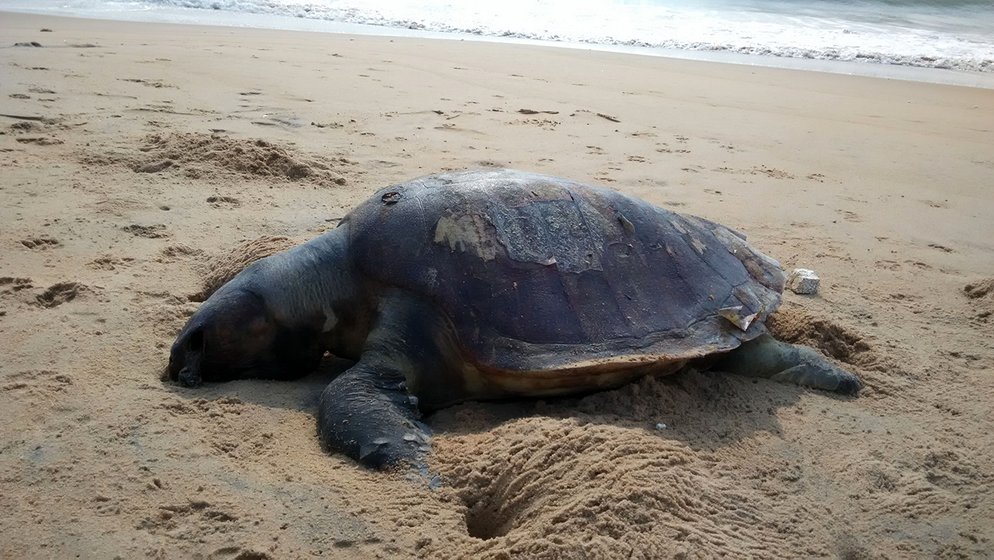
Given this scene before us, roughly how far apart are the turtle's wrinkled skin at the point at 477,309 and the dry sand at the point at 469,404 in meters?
0.13

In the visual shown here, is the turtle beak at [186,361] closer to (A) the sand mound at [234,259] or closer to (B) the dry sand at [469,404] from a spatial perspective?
(B) the dry sand at [469,404]

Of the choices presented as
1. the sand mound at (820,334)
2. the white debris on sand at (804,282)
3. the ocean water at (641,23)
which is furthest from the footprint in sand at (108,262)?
the ocean water at (641,23)

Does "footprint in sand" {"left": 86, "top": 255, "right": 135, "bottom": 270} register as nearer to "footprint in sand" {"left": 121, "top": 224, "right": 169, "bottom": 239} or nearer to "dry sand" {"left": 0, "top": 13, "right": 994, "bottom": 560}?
"dry sand" {"left": 0, "top": 13, "right": 994, "bottom": 560}

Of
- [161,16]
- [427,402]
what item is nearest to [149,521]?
[427,402]

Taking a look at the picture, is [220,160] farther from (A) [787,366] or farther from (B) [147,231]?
(A) [787,366]

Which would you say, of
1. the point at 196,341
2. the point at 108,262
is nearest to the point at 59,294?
the point at 108,262

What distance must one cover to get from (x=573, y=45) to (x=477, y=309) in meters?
11.3

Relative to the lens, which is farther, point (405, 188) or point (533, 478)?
point (405, 188)

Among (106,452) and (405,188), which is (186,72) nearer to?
(405,188)

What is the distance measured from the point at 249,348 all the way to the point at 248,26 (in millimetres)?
11056

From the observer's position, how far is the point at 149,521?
89.9 inches

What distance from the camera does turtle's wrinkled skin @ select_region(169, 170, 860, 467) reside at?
3.12 meters

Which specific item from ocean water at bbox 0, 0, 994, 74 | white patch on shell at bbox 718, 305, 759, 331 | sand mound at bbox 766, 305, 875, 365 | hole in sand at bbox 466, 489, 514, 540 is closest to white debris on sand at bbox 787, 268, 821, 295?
sand mound at bbox 766, 305, 875, 365

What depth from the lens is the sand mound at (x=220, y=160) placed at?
5426 millimetres
